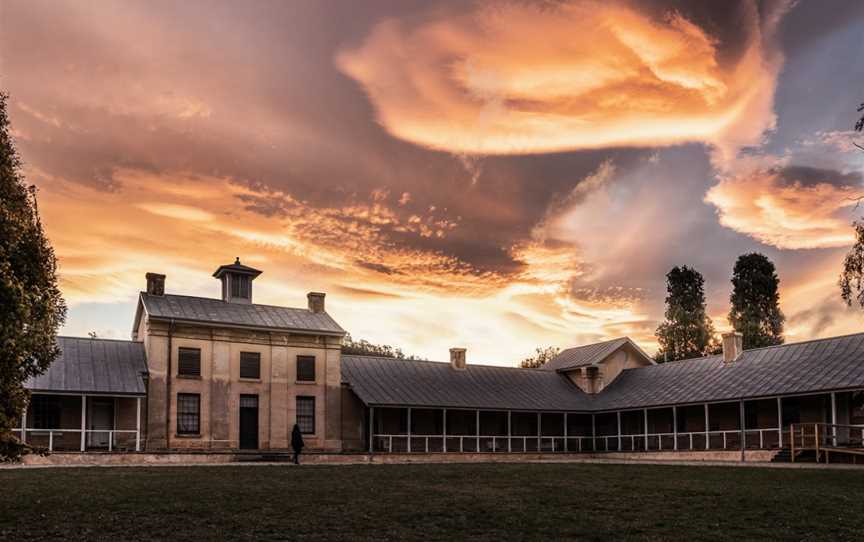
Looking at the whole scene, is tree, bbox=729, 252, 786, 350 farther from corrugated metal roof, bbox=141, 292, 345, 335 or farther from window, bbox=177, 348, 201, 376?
window, bbox=177, 348, 201, 376

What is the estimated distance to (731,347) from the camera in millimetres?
45188

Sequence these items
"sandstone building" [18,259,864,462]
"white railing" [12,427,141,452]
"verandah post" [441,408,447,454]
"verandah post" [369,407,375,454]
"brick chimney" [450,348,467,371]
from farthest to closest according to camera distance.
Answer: "brick chimney" [450,348,467,371]
"verandah post" [441,408,447,454]
"verandah post" [369,407,375,454]
"sandstone building" [18,259,864,462]
"white railing" [12,427,141,452]

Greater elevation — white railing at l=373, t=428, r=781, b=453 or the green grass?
the green grass

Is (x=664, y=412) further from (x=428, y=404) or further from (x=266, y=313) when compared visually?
(x=266, y=313)

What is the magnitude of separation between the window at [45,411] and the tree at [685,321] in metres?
50.2

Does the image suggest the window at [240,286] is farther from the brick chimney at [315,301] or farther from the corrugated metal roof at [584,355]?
the corrugated metal roof at [584,355]

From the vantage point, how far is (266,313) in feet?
144

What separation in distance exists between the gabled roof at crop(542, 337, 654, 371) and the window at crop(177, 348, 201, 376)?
79.2 feet

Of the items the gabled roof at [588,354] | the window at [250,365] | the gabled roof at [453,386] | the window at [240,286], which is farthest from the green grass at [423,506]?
the gabled roof at [588,354]

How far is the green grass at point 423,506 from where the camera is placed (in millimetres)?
14562

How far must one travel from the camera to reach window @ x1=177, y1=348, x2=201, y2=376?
131ft

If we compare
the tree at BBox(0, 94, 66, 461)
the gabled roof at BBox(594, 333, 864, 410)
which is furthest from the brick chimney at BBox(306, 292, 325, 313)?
the tree at BBox(0, 94, 66, 461)

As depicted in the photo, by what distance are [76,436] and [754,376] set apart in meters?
30.8

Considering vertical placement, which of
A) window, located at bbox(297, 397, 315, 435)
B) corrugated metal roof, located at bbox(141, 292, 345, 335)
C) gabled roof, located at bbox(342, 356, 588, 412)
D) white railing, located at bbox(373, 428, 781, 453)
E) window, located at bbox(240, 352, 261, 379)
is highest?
corrugated metal roof, located at bbox(141, 292, 345, 335)
